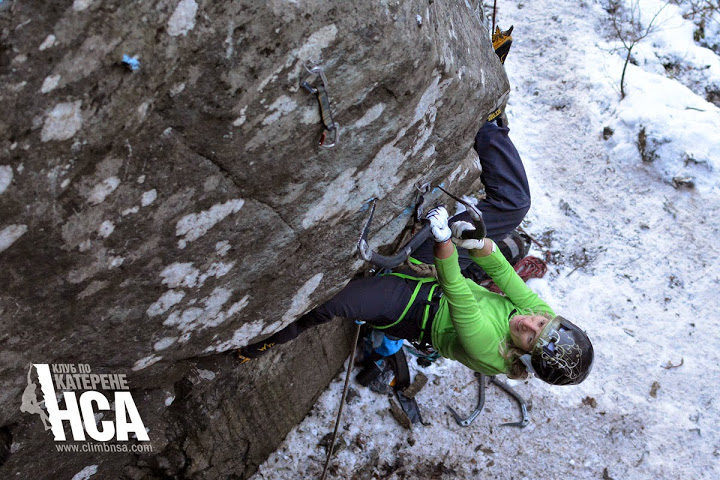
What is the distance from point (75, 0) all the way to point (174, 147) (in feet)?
1.79

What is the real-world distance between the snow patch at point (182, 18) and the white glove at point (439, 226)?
5.27 ft

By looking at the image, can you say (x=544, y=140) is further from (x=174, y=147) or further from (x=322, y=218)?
(x=174, y=147)

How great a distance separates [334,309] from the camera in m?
3.20

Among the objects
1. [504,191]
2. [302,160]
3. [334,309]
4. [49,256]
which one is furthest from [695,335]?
[49,256]

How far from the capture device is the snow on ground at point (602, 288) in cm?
395

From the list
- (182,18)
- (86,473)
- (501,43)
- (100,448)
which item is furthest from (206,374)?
(501,43)

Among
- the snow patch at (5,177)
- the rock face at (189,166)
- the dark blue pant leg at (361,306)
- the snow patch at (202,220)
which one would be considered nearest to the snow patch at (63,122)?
the rock face at (189,166)

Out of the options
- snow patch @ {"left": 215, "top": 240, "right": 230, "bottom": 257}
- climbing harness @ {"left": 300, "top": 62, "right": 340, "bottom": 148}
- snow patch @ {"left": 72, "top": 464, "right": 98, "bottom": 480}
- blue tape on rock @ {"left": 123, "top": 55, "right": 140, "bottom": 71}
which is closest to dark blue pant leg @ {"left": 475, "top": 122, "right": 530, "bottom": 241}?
climbing harness @ {"left": 300, "top": 62, "right": 340, "bottom": 148}

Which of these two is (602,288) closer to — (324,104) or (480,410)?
(480,410)

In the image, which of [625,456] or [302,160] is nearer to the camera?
[302,160]

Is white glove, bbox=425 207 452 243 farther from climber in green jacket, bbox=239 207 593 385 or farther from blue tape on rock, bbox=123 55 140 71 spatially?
blue tape on rock, bbox=123 55 140 71

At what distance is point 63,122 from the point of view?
1714mm

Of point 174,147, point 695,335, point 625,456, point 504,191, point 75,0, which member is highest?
point 75,0
